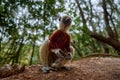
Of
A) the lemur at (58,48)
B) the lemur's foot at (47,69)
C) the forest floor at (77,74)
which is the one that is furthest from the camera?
the lemur's foot at (47,69)

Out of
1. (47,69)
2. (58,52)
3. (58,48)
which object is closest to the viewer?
(58,52)

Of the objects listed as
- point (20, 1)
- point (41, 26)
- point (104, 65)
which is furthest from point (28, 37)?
point (104, 65)

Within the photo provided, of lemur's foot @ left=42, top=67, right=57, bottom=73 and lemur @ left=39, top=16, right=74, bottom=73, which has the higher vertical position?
lemur @ left=39, top=16, right=74, bottom=73

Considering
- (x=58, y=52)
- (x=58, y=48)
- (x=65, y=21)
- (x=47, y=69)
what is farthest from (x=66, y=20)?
(x=47, y=69)

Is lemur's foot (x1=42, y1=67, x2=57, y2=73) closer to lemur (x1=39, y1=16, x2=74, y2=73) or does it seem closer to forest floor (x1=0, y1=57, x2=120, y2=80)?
lemur (x1=39, y1=16, x2=74, y2=73)

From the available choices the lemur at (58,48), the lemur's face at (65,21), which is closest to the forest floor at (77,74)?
the lemur at (58,48)

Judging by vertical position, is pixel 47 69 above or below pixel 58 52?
below

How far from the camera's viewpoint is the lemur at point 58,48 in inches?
299

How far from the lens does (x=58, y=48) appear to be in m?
7.62

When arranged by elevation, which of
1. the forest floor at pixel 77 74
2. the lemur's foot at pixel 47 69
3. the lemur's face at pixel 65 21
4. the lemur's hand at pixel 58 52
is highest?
the lemur's face at pixel 65 21

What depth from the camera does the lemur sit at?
7590 millimetres

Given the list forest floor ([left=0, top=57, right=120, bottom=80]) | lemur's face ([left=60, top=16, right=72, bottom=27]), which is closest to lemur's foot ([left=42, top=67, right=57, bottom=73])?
forest floor ([left=0, top=57, right=120, bottom=80])

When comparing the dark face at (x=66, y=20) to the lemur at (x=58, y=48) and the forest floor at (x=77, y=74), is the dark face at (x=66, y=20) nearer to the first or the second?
the lemur at (x=58, y=48)

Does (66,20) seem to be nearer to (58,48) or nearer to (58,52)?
(58,48)
